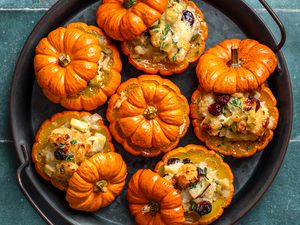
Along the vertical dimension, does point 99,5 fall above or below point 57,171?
above

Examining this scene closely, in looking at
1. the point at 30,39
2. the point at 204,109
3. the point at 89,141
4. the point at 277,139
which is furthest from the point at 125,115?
the point at 277,139

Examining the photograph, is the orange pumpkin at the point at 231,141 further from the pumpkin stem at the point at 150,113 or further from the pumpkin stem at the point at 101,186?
the pumpkin stem at the point at 101,186

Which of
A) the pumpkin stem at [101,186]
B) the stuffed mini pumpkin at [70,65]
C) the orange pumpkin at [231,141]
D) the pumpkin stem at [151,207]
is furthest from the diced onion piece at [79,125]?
the orange pumpkin at [231,141]

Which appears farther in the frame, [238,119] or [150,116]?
[238,119]

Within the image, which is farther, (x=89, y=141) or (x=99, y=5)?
(x=99, y=5)

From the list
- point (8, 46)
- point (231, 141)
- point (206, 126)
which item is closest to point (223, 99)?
point (206, 126)

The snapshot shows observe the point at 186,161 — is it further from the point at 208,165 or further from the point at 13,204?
the point at 13,204

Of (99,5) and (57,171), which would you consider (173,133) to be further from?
(99,5)
